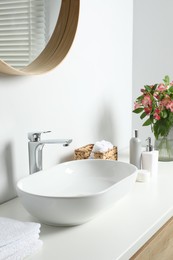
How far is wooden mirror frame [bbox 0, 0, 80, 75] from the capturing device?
1602 millimetres

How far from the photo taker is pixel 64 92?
1.86m

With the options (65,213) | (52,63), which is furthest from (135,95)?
(65,213)

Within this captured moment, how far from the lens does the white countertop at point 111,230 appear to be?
112 cm

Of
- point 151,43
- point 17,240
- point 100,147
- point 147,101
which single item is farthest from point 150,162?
point 151,43

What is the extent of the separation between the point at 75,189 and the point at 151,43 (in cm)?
175

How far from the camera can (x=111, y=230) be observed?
1.26 m

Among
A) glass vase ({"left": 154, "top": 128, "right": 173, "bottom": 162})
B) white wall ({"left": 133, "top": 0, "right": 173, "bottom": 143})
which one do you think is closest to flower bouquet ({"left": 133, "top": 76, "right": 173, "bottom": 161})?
glass vase ({"left": 154, "top": 128, "right": 173, "bottom": 162})

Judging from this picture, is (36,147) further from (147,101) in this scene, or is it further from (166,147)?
(166,147)

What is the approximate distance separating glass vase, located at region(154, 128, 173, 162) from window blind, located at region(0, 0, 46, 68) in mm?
868

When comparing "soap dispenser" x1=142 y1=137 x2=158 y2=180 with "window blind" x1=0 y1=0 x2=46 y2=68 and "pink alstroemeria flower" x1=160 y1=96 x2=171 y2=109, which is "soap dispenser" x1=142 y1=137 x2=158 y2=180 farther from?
"window blind" x1=0 y1=0 x2=46 y2=68

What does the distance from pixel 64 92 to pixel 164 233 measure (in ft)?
2.53

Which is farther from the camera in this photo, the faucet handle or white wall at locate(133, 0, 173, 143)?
white wall at locate(133, 0, 173, 143)

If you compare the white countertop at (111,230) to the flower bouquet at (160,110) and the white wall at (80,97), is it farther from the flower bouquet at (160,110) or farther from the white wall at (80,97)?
the flower bouquet at (160,110)

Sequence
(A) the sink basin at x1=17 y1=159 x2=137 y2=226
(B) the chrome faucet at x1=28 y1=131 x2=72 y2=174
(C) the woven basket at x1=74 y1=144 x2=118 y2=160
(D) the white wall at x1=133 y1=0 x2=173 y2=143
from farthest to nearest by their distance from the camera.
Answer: (D) the white wall at x1=133 y1=0 x2=173 y2=143 → (C) the woven basket at x1=74 y1=144 x2=118 y2=160 → (B) the chrome faucet at x1=28 y1=131 x2=72 y2=174 → (A) the sink basin at x1=17 y1=159 x2=137 y2=226
